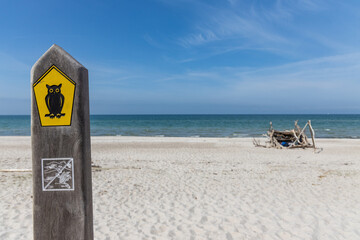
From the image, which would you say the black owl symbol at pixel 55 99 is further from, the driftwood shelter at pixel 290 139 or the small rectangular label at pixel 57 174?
the driftwood shelter at pixel 290 139

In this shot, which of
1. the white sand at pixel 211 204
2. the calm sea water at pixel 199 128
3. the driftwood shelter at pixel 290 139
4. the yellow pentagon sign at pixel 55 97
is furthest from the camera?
the calm sea water at pixel 199 128

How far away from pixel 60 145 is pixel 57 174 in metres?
0.20

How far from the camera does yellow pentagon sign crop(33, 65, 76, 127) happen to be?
1705mm

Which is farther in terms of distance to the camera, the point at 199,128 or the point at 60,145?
the point at 199,128

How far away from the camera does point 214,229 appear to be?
13.6ft

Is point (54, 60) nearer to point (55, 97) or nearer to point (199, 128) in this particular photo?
→ point (55, 97)

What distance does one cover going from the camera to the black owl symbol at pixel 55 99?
1.71 meters

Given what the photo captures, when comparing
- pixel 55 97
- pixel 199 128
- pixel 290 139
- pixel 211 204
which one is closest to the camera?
pixel 55 97

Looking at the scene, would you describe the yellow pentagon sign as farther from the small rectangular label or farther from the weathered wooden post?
the small rectangular label

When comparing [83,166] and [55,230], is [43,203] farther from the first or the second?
[83,166]

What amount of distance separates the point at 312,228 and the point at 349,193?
9.15 ft

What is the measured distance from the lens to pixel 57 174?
1.75 m

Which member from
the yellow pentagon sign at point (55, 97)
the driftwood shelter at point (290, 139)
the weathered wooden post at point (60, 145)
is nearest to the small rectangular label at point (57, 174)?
the weathered wooden post at point (60, 145)

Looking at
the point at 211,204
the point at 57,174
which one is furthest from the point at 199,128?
the point at 57,174
